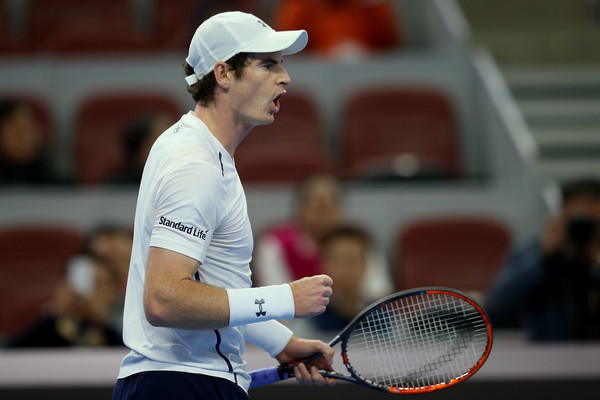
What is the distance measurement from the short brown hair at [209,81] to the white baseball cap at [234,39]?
0.02m

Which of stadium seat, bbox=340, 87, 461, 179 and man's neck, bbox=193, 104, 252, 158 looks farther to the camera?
stadium seat, bbox=340, 87, 461, 179

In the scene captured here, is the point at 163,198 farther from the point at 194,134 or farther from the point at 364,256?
the point at 364,256

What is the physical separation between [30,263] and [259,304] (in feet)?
13.1

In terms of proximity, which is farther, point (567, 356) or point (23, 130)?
point (23, 130)

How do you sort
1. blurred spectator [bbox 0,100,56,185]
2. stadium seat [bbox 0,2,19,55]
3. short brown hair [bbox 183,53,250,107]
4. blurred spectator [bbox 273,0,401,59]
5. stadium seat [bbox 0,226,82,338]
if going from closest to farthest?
short brown hair [bbox 183,53,250,107] < stadium seat [bbox 0,226,82,338] < blurred spectator [bbox 0,100,56,185] < blurred spectator [bbox 273,0,401,59] < stadium seat [bbox 0,2,19,55]

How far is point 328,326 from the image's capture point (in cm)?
479

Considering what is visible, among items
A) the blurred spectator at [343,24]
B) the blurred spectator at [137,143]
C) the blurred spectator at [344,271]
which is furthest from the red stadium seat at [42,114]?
the blurred spectator at [344,271]

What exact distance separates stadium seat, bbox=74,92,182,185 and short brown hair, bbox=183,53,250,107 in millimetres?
4388

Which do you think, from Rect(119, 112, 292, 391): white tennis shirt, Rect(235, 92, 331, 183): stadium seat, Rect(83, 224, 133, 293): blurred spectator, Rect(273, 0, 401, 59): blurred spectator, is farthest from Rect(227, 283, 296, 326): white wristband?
Rect(273, 0, 401, 59): blurred spectator

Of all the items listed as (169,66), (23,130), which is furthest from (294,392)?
(169,66)

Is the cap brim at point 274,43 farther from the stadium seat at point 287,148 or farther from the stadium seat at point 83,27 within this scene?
the stadium seat at point 83,27

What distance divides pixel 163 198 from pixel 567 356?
87.0 inches

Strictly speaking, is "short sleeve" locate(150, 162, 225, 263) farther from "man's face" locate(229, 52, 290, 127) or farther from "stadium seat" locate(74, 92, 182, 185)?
"stadium seat" locate(74, 92, 182, 185)

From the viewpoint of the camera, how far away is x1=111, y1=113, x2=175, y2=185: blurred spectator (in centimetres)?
577
